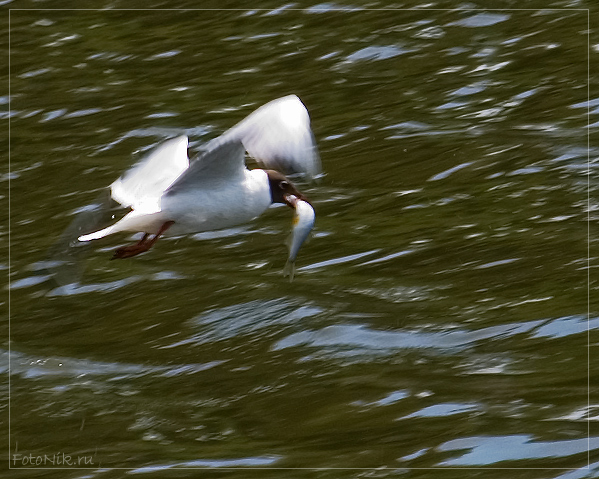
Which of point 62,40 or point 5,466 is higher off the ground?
point 62,40

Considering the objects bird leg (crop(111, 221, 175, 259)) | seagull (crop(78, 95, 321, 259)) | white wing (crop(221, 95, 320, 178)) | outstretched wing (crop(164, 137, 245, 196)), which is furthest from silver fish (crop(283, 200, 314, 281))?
bird leg (crop(111, 221, 175, 259))

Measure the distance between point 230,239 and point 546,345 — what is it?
3.09 meters

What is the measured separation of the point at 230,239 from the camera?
11.0 metres

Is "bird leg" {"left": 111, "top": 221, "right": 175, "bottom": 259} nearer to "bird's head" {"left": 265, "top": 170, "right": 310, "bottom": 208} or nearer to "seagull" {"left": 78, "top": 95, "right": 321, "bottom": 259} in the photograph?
"seagull" {"left": 78, "top": 95, "right": 321, "bottom": 259}

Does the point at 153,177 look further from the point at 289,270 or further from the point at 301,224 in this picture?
the point at 289,270

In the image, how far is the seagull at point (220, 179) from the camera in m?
7.79

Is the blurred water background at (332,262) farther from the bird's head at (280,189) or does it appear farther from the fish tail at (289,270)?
the bird's head at (280,189)

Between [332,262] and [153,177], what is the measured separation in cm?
199

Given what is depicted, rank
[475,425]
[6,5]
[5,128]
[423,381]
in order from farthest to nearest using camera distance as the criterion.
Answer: [6,5]
[5,128]
[423,381]
[475,425]

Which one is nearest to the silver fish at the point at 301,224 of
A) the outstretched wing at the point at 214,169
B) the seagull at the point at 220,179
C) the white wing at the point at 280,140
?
the seagull at the point at 220,179

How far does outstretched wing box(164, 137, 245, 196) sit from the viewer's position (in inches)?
315

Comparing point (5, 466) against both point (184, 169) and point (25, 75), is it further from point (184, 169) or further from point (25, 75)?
point (25, 75)

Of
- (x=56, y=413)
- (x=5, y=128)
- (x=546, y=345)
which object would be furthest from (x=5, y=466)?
(x=5, y=128)

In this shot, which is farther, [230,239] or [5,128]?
[5,128]
